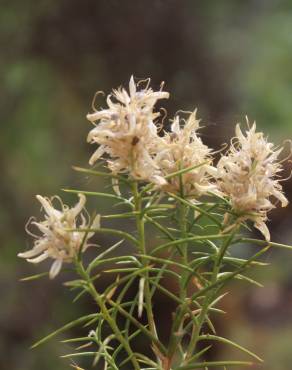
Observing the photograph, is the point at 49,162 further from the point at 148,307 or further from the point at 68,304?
the point at 148,307

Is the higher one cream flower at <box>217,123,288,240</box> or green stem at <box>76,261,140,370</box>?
cream flower at <box>217,123,288,240</box>

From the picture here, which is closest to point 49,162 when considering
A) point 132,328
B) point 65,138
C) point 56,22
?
point 65,138

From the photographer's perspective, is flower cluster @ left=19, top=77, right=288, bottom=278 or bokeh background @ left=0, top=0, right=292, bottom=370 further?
bokeh background @ left=0, top=0, right=292, bottom=370

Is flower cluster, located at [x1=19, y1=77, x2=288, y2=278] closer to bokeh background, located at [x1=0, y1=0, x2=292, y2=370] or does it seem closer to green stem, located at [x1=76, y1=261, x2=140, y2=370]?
green stem, located at [x1=76, y1=261, x2=140, y2=370]

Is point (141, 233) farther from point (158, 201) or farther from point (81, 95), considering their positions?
point (81, 95)

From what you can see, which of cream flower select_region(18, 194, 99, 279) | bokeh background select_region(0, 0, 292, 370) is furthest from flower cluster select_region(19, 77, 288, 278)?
bokeh background select_region(0, 0, 292, 370)

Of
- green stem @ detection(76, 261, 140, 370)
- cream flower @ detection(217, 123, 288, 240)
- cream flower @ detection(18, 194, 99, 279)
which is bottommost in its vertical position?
green stem @ detection(76, 261, 140, 370)
